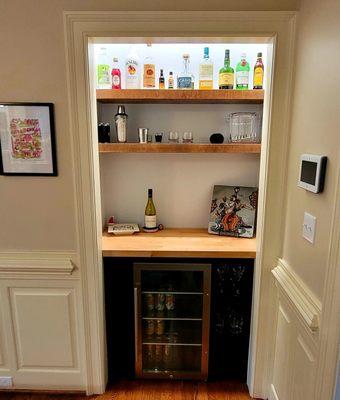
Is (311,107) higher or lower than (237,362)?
higher

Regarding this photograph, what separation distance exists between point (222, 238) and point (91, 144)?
108cm

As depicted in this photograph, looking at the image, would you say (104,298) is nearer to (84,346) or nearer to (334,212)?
(84,346)

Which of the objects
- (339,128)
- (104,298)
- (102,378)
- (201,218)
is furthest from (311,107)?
(102,378)

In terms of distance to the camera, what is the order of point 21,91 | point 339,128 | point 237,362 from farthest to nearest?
point 237,362
point 21,91
point 339,128

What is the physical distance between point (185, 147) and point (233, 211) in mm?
611

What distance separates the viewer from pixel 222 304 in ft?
6.38

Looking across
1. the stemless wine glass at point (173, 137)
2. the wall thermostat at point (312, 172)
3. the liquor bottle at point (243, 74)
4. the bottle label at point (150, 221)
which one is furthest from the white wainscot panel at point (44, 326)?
the liquor bottle at point (243, 74)

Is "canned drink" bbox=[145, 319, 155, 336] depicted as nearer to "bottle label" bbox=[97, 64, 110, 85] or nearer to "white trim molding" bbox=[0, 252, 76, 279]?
"white trim molding" bbox=[0, 252, 76, 279]

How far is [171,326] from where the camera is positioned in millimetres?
2084

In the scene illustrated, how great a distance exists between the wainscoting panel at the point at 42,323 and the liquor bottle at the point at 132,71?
3.88 feet

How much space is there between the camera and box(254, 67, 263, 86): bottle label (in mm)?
1872

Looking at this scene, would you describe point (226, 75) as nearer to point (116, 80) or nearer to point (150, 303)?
point (116, 80)

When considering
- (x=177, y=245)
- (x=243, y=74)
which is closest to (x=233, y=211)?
(x=177, y=245)

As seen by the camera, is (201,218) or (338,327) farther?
(201,218)
